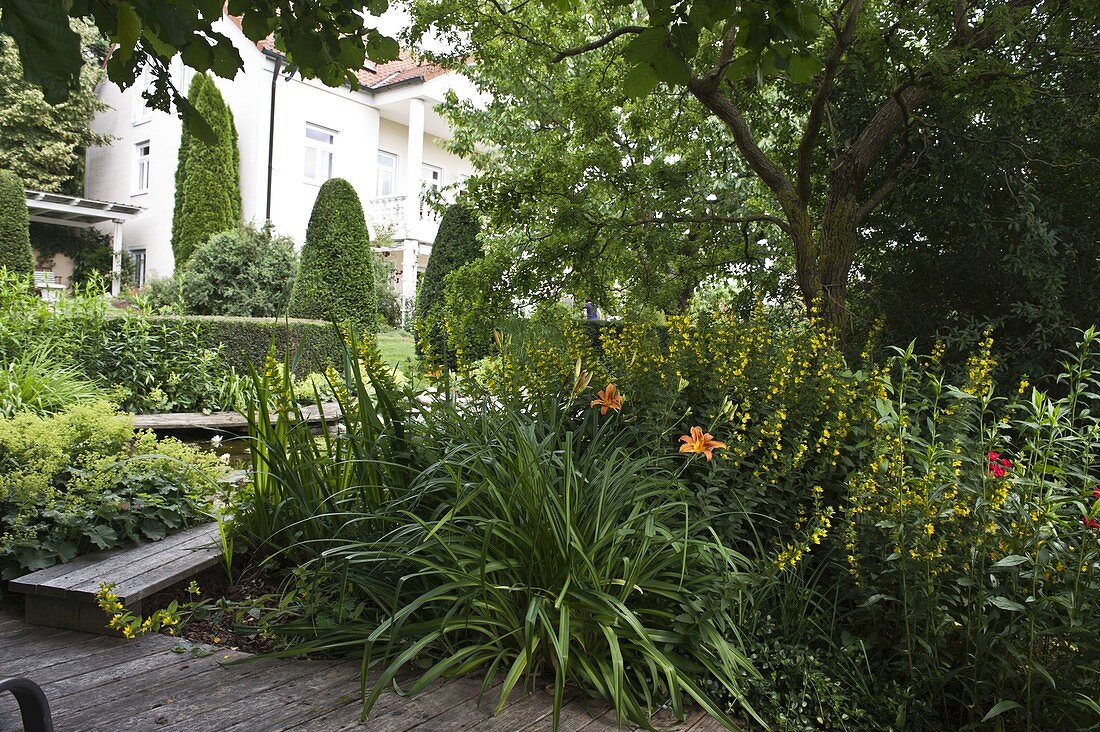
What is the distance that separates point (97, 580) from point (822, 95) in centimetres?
403

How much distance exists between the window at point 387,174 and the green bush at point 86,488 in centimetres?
1642

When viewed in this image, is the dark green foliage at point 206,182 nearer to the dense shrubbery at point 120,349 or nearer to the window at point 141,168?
the window at point 141,168

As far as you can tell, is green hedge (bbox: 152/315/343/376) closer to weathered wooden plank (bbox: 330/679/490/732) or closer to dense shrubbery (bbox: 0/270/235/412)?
dense shrubbery (bbox: 0/270/235/412)

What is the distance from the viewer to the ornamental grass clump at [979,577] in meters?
1.87

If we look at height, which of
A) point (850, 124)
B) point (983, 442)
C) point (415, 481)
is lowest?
point (415, 481)

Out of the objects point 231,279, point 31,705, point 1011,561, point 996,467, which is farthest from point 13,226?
point 1011,561

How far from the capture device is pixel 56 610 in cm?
241

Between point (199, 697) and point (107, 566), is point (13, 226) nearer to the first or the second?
point (107, 566)

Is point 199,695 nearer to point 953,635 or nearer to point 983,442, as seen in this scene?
point 953,635

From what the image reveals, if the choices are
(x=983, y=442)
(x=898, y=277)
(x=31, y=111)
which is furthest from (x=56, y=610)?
(x=31, y=111)

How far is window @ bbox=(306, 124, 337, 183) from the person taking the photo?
660 inches

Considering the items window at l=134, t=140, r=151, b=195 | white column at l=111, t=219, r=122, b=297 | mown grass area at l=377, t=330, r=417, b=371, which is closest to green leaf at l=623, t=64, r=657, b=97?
mown grass area at l=377, t=330, r=417, b=371

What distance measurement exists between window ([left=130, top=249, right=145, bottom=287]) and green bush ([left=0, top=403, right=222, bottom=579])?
17.0 meters

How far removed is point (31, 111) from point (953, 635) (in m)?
21.0
